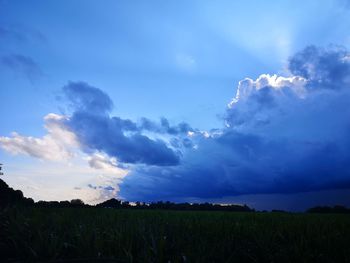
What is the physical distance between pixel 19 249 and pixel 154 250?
3.87m

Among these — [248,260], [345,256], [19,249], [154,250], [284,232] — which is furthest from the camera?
[284,232]

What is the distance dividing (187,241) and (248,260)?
130cm

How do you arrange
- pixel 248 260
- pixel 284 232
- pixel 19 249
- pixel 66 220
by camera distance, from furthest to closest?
1. pixel 66 220
2. pixel 284 232
3. pixel 19 249
4. pixel 248 260

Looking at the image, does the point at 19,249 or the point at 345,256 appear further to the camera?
the point at 19,249

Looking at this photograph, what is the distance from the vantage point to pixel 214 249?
6.96 m

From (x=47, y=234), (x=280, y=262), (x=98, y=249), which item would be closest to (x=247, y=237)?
(x=280, y=262)


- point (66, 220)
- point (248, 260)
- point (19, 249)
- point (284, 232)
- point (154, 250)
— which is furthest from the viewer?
point (66, 220)

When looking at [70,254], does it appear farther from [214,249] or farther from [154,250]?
[214,249]

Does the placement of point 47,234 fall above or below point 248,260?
above

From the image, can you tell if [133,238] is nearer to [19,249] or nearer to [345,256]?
[19,249]

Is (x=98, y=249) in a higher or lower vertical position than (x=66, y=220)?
lower

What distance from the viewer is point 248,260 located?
750 cm

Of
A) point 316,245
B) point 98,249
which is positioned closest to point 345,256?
point 316,245

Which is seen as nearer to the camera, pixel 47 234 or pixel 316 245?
pixel 316 245
